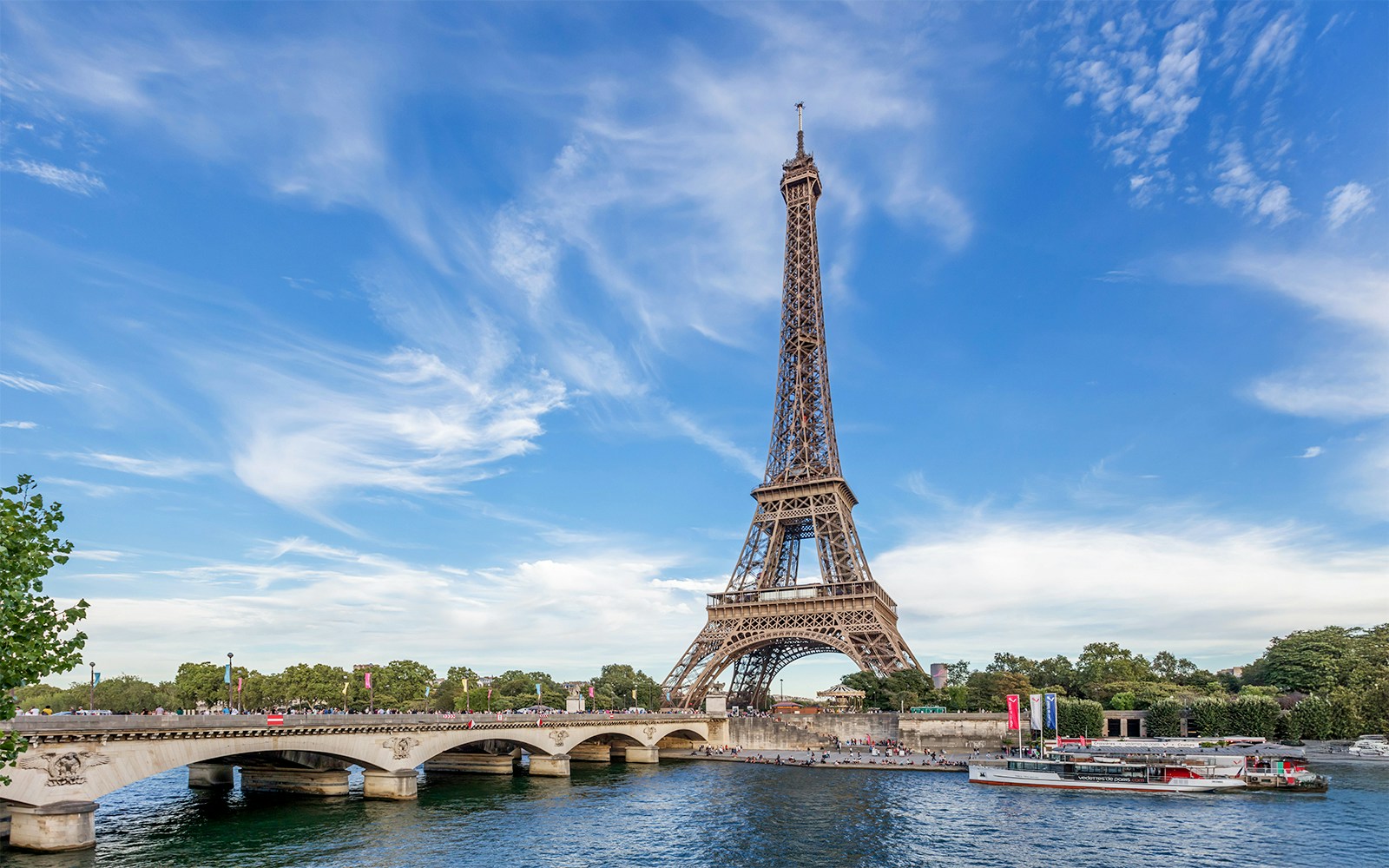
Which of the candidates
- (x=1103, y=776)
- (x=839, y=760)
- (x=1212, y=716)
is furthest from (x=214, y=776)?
(x=1212, y=716)

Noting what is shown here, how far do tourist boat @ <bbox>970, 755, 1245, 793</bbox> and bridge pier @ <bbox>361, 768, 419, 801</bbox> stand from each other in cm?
4515

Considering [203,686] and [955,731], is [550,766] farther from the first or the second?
[203,686]

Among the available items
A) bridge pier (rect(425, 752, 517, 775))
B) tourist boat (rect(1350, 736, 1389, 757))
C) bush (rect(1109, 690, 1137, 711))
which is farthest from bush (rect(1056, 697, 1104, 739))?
bridge pier (rect(425, 752, 517, 775))

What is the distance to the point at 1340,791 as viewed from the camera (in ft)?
210

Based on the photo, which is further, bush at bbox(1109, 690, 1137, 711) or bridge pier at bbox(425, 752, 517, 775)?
bush at bbox(1109, 690, 1137, 711)

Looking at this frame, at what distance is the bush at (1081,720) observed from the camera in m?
101

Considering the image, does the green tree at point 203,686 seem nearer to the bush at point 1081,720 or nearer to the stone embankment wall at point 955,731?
the stone embankment wall at point 955,731

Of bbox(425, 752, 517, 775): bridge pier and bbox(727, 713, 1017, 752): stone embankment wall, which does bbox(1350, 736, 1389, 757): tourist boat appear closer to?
bbox(727, 713, 1017, 752): stone embankment wall

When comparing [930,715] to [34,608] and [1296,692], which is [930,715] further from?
[34,608]

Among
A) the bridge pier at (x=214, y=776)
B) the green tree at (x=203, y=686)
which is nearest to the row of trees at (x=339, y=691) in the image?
the green tree at (x=203, y=686)

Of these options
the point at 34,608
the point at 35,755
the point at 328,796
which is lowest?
the point at 328,796

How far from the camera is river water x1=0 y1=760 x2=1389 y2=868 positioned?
137 feet

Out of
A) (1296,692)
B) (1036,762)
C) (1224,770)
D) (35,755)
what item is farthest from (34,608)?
(1296,692)

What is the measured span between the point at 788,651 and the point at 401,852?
273ft
